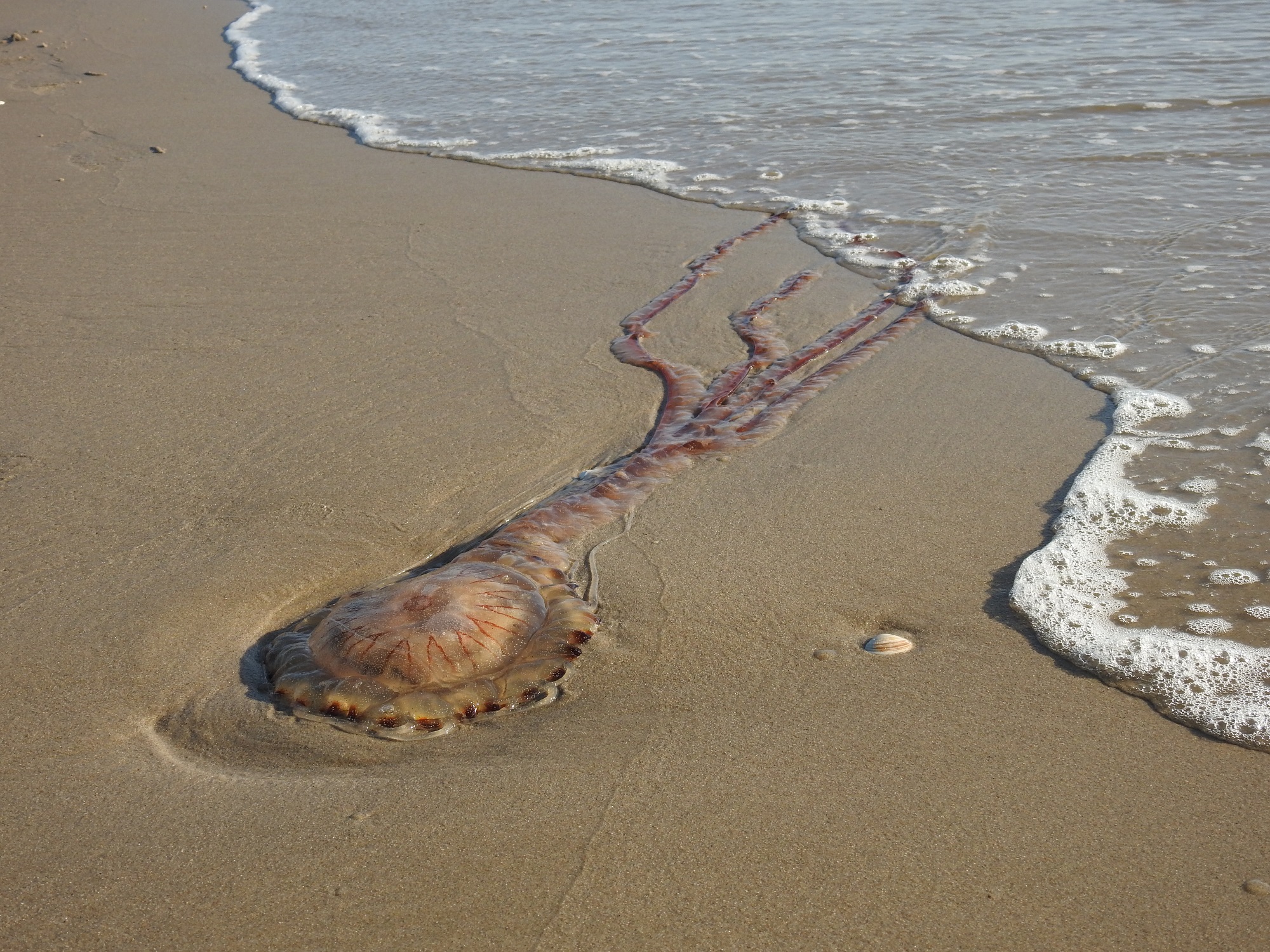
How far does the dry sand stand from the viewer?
175cm

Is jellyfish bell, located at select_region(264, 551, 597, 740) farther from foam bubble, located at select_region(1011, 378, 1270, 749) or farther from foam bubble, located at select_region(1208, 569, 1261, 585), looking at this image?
foam bubble, located at select_region(1208, 569, 1261, 585)

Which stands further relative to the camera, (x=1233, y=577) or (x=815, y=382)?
(x=815, y=382)

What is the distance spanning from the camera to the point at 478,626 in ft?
7.84

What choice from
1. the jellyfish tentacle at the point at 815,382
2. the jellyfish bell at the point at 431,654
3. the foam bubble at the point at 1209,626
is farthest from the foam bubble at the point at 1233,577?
the jellyfish bell at the point at 431,654

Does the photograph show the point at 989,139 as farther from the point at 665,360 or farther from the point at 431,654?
the point at 431,654

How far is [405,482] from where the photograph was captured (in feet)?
10.3

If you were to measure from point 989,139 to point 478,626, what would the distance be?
5493mm

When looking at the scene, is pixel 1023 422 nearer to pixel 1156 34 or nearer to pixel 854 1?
pixel 1156 34

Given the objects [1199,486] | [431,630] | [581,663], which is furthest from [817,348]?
[431,630]

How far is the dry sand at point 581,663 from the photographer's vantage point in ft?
5.73

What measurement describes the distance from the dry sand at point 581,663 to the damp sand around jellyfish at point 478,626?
73 mm

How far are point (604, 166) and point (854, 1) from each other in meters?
6.55

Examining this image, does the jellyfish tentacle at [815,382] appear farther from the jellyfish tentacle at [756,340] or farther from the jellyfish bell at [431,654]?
the jellyfish bell at [431,654]

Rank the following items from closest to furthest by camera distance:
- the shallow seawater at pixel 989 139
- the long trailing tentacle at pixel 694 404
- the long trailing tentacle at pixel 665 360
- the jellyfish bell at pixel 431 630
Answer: the jellyfish bell at pixel 431 630, the long trailing tentacle at pixel 694 404, the shallow seawater at pixel 989 139, the long trailing tentacle at pixel 665 360
